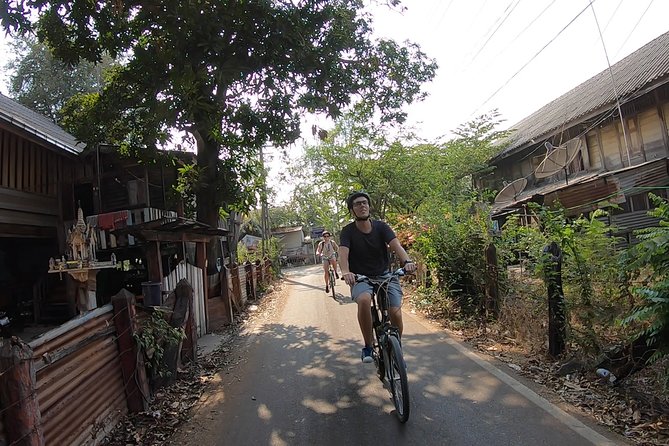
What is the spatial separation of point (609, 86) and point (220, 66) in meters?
12.9

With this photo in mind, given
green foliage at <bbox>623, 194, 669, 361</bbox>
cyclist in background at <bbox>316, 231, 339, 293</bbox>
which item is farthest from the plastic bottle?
cyclist in background at <bbox>316, 231, 339, 293</bbox>

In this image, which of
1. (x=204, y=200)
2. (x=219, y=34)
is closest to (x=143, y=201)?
(x=204, y=200)

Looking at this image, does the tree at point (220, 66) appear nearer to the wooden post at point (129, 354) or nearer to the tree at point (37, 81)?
the wooden post at point (129, 354)

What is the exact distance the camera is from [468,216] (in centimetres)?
830

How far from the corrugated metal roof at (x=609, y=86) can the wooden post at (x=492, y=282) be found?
711 cm

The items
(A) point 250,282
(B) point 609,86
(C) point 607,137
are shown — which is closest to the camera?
(C) point 607,137

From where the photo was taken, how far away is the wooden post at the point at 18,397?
2740 mm

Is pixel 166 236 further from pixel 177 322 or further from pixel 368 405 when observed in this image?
pixel 368 405

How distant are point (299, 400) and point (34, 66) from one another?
25.5 m

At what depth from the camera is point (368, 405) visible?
4.26 metres

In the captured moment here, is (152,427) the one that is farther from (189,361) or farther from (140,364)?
(189,361)

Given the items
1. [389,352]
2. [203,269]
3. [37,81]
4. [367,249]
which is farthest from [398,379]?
[37,81]

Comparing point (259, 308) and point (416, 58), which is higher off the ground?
point (416, 58)

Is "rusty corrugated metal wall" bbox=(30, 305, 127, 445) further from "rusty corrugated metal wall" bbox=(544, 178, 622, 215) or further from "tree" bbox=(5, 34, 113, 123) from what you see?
"tree" bbox=(5, 34, 113, 123)
